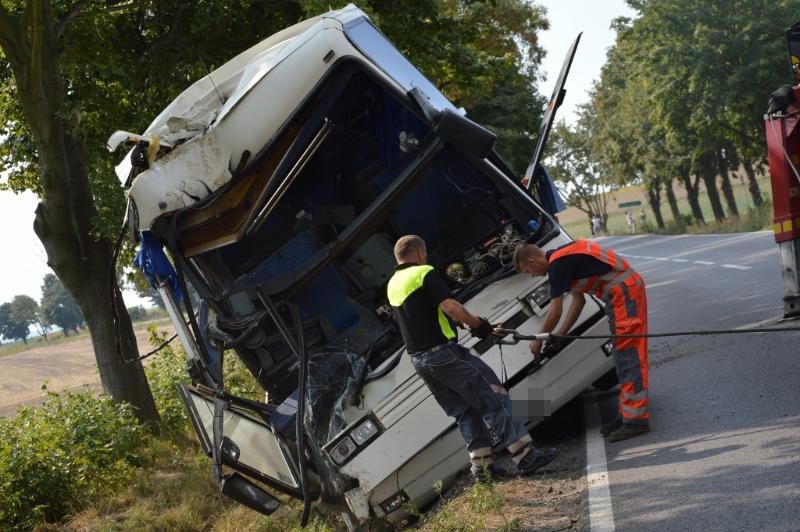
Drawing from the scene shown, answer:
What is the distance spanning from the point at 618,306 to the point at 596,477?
131 centimetres

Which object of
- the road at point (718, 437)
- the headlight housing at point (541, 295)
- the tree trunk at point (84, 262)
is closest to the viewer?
the road at point (718, 437)

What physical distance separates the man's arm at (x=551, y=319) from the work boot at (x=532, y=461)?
68 cm

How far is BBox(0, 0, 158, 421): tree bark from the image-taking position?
11.5 meters

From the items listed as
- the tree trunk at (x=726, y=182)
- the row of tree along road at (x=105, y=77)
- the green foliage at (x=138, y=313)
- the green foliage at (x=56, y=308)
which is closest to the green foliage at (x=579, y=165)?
the tree trunk at (x=726, y=182)

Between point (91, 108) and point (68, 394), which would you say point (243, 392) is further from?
point (91, 108)

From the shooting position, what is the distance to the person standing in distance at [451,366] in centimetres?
614

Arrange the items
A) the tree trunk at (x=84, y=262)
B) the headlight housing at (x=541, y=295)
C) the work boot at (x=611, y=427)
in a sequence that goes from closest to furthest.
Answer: the headlight housing at (x=541, y=295), the work boot at (x=611, y=427), the tree trunk at (x=84, y=262)

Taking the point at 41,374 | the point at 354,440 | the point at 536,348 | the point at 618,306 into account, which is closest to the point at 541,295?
the point at 536,348

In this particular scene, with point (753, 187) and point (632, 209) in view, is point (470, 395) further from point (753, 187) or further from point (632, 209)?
point (632, 209)

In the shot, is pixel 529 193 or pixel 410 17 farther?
pixel 410 17

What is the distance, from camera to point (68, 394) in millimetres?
11633

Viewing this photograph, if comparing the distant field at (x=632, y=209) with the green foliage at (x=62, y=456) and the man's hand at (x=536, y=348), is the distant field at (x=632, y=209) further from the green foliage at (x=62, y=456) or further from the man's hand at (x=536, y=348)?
the man's hand at (x=536, y=348)

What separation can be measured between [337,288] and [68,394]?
17.1 feet

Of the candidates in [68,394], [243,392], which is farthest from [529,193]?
[68,394]
